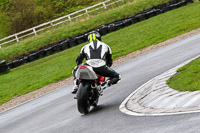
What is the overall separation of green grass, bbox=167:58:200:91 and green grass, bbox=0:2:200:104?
10.2 meters

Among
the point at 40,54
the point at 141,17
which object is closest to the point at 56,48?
the point at 40,54

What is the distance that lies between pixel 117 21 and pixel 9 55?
9628 millimetres

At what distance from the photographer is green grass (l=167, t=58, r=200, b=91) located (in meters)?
8.56

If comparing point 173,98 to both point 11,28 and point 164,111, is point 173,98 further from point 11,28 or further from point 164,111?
point 11,28

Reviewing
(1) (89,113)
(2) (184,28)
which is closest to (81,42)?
(2) (184,28)

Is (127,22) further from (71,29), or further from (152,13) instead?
(71,29)

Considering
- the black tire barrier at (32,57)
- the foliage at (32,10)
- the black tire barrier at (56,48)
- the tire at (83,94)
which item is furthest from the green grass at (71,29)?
the tire at (83,94)

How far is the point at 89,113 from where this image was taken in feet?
32.8

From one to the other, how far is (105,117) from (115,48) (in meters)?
17.0

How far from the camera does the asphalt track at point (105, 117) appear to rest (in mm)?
6914

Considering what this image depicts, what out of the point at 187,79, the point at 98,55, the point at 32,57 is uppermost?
the point at 98,55

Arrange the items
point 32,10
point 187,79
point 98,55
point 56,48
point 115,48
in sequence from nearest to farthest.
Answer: point 187,79 → point 98,55 → point 115,48 → point 56,48 → point 32,10

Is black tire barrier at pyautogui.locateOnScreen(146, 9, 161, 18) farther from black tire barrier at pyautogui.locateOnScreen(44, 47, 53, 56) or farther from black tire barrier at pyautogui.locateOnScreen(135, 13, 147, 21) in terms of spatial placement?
black tire barrier at pyautogui.locateOnScreen(44, 47, 53, 56)

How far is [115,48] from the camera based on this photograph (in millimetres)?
25781
